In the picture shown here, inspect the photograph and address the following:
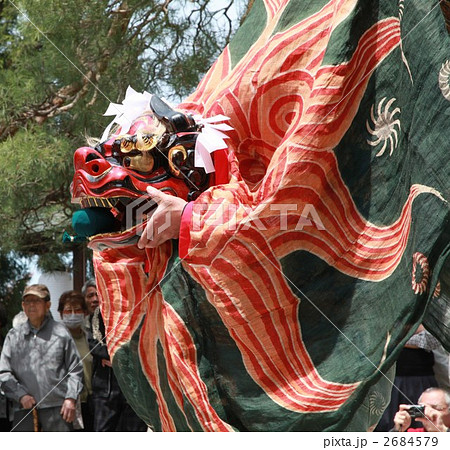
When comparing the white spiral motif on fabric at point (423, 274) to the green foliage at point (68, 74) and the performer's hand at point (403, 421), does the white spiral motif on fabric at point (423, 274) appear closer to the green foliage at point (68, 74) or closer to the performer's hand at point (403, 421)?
the performer's hand at point (403, 421)

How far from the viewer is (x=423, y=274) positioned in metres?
2.06

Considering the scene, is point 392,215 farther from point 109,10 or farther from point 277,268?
point 109,10

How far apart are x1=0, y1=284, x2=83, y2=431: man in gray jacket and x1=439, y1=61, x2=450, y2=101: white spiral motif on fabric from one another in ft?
5.95

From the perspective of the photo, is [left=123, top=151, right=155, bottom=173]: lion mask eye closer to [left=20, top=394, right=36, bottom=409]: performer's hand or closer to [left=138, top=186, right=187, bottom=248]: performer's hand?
[left=138, top=186, right=187, bottom=248]: performer's hand

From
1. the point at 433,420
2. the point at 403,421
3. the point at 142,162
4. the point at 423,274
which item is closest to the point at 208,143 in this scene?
the point at 142,162

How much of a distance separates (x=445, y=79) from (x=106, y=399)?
192 cm

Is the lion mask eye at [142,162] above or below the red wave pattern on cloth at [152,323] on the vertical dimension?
above

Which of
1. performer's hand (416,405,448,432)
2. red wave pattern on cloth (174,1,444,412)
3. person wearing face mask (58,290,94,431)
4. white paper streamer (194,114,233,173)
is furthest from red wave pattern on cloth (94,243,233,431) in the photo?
person wearing face mask (58,290,94,431)

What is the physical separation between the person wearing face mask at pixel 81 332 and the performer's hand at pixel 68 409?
22 centimetres

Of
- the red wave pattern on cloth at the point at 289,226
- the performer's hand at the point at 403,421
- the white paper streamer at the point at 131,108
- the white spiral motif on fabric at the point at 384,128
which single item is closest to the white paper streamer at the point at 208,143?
the red wave pattern on cloth at the point at 289,226

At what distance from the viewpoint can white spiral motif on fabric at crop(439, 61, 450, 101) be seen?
83.5 inches

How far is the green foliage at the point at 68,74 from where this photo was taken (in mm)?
3387

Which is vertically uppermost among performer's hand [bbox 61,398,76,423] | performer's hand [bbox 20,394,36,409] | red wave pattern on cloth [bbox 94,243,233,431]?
red wave pattern on cloth [bbox 94,243,233,431]

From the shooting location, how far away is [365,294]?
201 centimetres
